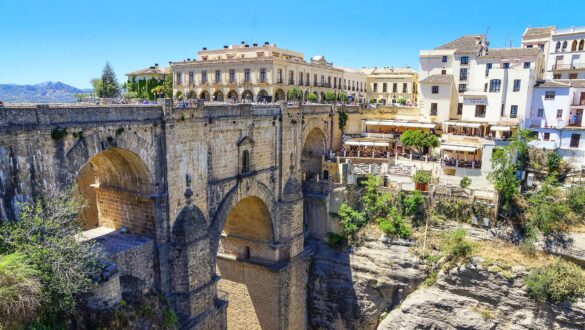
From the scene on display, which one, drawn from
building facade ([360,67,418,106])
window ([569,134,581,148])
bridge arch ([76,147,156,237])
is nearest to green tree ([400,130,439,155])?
window ([569,134,581,148])

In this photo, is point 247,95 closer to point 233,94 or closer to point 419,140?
point 233,94

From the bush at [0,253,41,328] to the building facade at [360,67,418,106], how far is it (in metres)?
49.7

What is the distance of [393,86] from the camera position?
5872 cm

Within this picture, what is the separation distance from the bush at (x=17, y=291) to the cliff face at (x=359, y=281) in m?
19.1

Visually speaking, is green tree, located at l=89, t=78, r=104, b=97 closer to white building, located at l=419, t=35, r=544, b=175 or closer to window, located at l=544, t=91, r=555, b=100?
white building, located at l=419, t=35, r=544, b=175

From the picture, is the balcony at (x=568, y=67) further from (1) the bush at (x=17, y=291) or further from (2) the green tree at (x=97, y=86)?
(2) the green tree at (x=97, y=86)

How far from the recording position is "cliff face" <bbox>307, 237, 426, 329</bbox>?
2566 centimetres

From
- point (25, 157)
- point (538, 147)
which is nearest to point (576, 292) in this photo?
point (538, 147)

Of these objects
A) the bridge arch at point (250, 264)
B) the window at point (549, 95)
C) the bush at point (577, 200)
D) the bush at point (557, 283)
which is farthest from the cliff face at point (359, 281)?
the window at point (549, 95)

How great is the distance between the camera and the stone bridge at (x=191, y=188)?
12906mm

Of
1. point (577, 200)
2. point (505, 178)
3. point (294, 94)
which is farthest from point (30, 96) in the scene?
point (577, 200)

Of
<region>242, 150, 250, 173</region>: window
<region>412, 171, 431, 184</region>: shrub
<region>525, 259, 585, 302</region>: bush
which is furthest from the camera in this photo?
<region>412, 171, 431, 184</region>: shrub

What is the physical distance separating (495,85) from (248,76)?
74.0 ft

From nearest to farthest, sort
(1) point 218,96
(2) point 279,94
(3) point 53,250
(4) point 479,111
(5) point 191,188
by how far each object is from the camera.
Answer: (3) point 53,250 < (5) point 191,188 < (4) point 479,111 < (2) point 279,94 < (1) point 218,96
